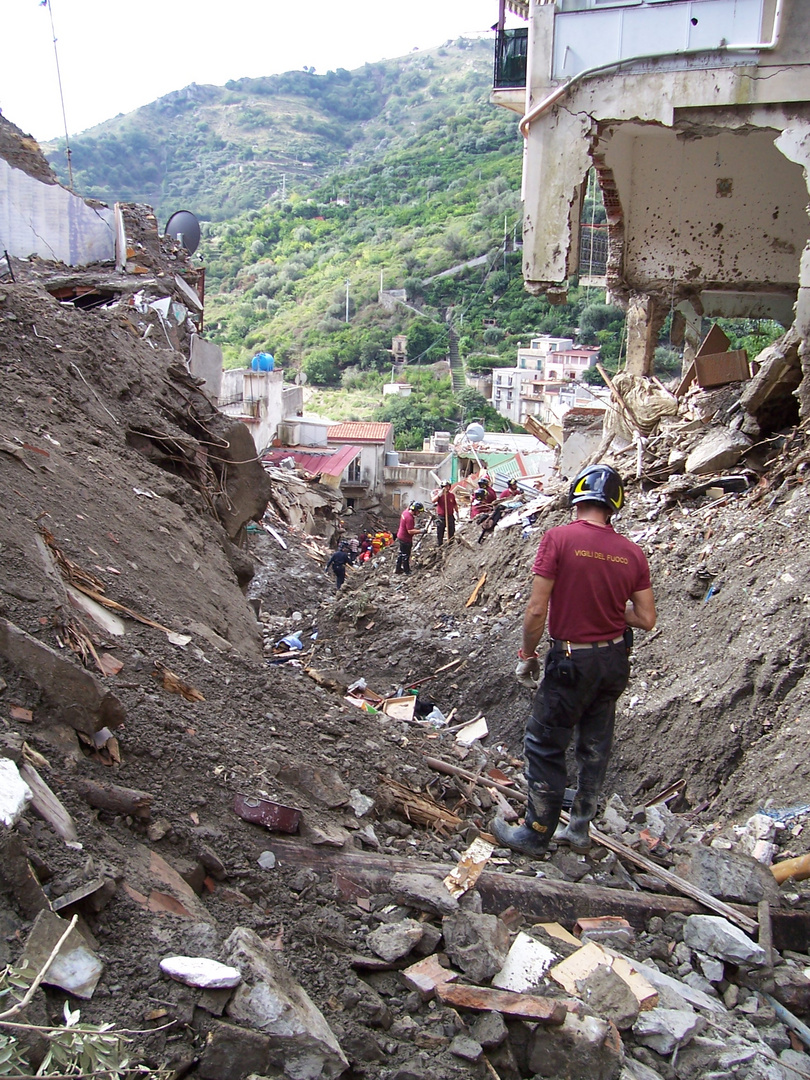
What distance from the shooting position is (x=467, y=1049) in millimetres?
2365

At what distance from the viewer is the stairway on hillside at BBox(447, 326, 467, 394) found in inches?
2559

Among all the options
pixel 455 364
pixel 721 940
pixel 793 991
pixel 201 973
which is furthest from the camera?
pixel 455 364

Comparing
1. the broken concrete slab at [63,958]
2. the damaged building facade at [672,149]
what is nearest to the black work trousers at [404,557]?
the damaged building facade at [672,149]

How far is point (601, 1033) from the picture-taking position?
2.54 m

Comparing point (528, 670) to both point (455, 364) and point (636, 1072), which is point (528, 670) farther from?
point (455, 364)

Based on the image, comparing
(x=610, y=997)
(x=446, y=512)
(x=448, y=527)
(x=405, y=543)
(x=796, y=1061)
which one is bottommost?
(x=405, y=543)

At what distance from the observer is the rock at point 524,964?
2.74 metres

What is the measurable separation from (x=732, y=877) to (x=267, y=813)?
2032 mm

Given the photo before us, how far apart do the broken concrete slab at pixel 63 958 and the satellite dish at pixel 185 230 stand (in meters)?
16.7

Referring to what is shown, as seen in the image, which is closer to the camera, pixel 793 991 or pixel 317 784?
pixel 793 991

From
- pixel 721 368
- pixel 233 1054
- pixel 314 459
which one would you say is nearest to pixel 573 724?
pixel 233 1054

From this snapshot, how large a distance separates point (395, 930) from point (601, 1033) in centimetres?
70

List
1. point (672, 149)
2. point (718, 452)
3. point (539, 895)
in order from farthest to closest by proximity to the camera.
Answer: point (672, 149)
point (718, 452)
point (539, 895)

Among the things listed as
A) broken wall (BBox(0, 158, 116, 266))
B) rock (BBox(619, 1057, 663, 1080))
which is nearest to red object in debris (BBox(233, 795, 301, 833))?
rock (BBox(619, 1057, 663, 1080))
